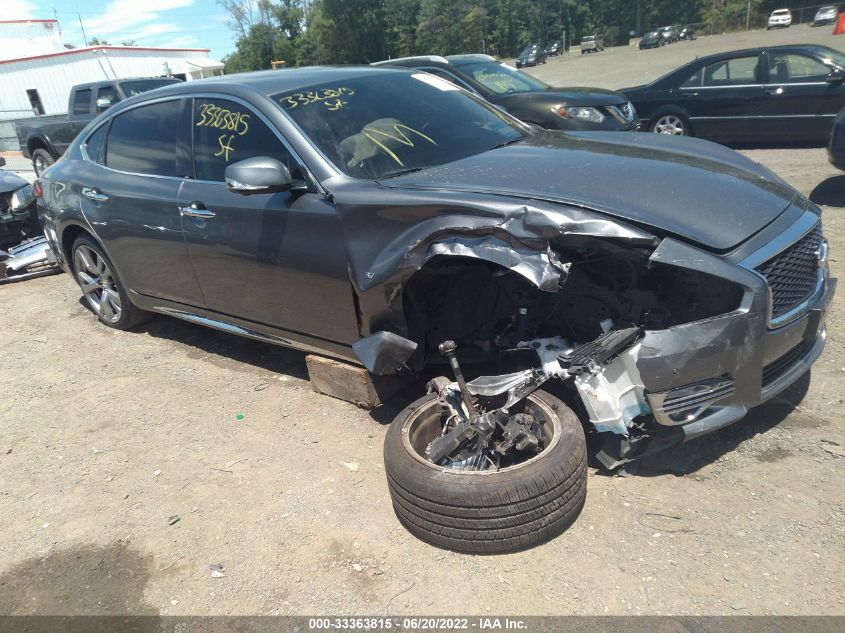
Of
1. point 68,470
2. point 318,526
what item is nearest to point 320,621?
point 318,526

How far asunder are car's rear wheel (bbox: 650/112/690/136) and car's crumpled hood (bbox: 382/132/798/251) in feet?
Result: 23.5

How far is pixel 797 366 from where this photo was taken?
296 centimetres

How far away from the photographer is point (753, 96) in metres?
9.55

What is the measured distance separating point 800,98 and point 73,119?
12896 mm

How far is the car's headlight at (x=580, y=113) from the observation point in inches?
336

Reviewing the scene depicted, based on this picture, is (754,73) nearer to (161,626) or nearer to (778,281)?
(778,281)

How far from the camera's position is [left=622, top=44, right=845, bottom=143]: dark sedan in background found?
9031mm

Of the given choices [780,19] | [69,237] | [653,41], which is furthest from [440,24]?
[69,237]

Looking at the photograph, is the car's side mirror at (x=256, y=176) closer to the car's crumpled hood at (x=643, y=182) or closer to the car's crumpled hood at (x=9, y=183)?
the car's crumpled hood at (x=643, y=182)

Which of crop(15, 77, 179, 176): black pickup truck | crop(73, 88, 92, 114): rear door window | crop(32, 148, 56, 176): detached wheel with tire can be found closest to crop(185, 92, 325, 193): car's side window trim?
crop(15, 77, 179, 176): black pickup truck

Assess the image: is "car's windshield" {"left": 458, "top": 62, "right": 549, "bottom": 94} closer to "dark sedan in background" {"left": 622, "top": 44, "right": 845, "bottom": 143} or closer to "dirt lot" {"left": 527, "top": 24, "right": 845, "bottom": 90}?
"dark sedan in background" {"left": 622, "top": 44, "right": 845, "bottom": 143}

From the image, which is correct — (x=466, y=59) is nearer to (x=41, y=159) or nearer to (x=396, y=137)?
(x=396, y=137)

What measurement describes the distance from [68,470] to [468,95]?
336 centimetres

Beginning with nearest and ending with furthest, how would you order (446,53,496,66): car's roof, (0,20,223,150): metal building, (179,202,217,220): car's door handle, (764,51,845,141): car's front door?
(179,202,217,220): car's door handle → (764,51,845,141): car's front door → (446,53,496,66): car's roof → (0,20,223,150): metal building
